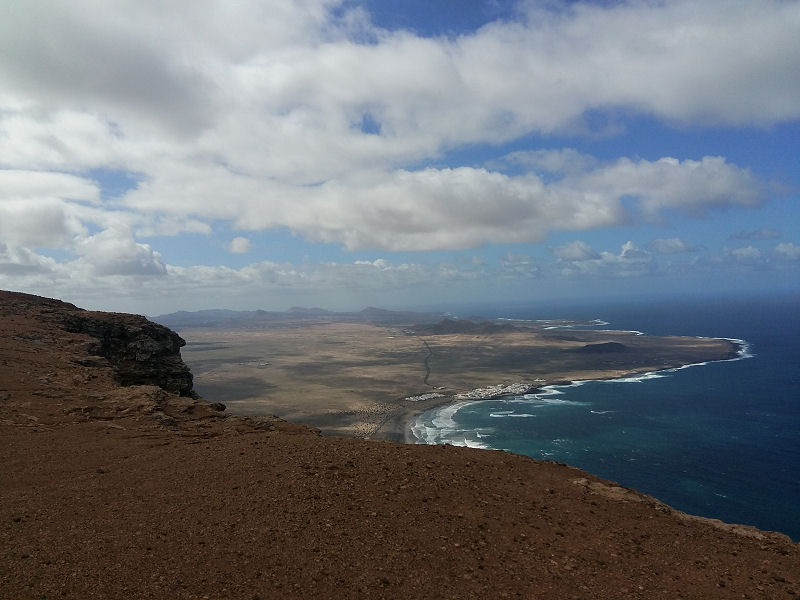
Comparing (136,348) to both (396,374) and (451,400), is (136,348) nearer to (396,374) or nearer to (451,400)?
(451,400)

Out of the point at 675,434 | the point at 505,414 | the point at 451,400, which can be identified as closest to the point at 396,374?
the point at 451,400

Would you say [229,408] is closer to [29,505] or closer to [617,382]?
[29,505]

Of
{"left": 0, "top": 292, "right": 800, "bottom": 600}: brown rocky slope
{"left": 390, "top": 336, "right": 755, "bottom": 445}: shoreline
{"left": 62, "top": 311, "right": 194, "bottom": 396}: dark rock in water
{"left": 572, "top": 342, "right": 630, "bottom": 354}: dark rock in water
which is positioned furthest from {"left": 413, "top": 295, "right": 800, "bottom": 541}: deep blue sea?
{"left": 0, "top": 292, "right": 800, "bottom": 600}: brown rocky slope

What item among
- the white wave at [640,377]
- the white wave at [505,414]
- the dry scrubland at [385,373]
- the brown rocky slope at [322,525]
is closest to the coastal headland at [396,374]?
the dry scrubland at [385,373]

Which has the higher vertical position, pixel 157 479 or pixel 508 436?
pixel 157 479

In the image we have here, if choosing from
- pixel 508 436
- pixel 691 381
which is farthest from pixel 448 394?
pixel 691 381

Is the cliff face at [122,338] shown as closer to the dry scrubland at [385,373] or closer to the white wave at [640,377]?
the dry scrubland at [385,373]
